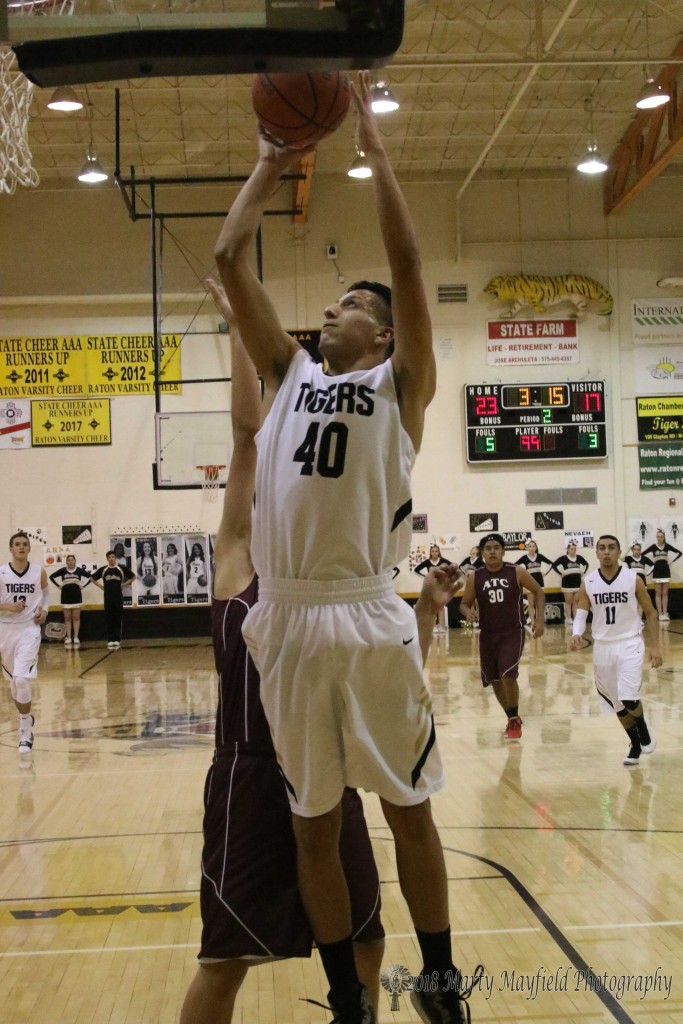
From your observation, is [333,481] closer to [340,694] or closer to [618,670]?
[340,694]

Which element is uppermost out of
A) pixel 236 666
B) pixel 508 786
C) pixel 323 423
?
pixel 323 423

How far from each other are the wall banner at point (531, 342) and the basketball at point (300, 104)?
1889 centimetres

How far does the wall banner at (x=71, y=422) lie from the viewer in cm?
2062

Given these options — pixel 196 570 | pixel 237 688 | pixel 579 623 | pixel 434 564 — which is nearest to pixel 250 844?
pixel 237 688

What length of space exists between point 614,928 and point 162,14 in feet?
12.2

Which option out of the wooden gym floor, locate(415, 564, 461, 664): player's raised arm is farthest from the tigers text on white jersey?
locate(415, 564, 461, 664): player's raised arm

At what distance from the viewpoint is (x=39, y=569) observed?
35.1 ft

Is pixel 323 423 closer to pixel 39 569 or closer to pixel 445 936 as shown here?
pixel 445 936

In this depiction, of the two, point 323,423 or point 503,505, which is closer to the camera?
point 323,423

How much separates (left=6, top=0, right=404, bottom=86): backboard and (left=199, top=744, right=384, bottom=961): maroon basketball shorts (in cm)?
166

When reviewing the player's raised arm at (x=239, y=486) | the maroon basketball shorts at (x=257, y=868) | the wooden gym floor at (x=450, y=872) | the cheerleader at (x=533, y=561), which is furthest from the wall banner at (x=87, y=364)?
the maroon basketball shorts at (x=257, y=868)

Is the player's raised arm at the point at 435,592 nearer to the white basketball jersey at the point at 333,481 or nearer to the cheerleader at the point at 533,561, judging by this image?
the white basketball jersey at the point at 333,481

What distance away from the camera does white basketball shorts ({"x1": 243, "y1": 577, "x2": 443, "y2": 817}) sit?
2.49 meters

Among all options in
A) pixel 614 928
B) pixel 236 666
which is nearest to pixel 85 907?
pixel 614 928
